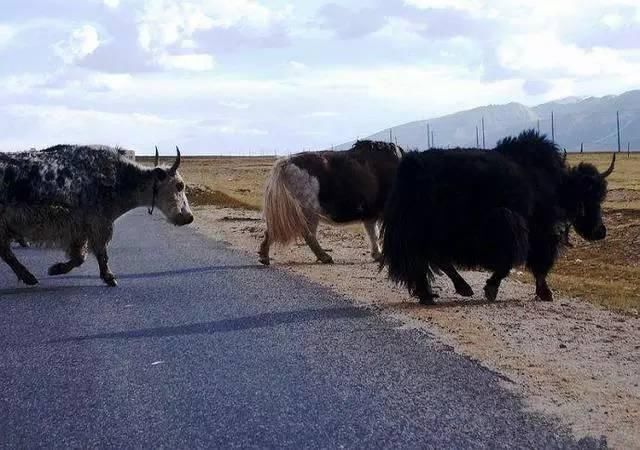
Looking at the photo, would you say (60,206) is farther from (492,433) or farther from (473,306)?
(492,433)

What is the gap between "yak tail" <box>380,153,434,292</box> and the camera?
9.45 meters

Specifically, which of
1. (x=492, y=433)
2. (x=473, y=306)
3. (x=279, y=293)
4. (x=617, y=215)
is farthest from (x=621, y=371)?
(x=617, y=215)

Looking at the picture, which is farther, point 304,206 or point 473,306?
point 304,206

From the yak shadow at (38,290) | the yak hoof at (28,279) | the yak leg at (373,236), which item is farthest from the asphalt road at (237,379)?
the yak leg at (373,236)

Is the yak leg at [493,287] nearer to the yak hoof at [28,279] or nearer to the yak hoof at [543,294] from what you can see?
the yak hoof at [543,294]

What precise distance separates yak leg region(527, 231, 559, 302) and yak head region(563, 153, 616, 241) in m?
0.68

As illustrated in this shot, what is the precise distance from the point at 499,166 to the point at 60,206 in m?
5.05

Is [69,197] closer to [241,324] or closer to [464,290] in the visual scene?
[241,324]

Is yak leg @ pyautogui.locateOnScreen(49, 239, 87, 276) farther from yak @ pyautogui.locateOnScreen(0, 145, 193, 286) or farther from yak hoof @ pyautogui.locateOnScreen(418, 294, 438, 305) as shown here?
yak hoof @ pyautogui.locateOnScreen(418, 294, 438, 305)

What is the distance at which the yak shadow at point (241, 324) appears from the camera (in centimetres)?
803

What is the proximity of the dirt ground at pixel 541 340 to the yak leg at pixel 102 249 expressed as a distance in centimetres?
235

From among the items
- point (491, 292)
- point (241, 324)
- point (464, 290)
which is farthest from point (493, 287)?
point (241, 324)

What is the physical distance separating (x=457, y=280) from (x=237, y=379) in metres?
4.01

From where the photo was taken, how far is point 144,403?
231 inches
